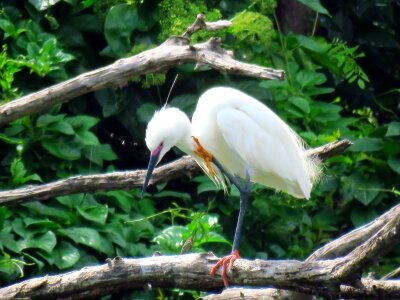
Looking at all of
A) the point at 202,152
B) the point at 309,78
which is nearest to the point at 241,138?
the point at 202,152

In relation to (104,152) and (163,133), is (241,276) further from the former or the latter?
(104,152)

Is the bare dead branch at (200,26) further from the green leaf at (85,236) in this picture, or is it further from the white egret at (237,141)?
the green leaf at (85,236)

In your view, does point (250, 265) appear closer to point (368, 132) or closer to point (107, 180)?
point (107, 180)

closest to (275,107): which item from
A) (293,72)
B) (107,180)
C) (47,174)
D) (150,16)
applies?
(293,72)

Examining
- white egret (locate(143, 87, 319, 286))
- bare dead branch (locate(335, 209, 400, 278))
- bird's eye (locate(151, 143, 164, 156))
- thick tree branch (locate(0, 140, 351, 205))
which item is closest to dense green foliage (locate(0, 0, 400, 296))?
white egret (locate(143, 87, 319, 286))

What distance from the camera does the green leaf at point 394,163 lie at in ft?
19.0

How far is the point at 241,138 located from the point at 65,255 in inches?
39.0

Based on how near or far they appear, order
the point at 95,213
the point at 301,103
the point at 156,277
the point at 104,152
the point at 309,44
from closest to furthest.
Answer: the point at 156,277 → the point at 95,213 → the point at 104,152 → the point at 301,103 → the point at 309,44

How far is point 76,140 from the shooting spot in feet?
17.2

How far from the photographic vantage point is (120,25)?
5441mm

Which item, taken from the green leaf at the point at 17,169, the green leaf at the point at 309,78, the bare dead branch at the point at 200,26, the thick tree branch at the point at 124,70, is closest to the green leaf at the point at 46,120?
the green leaf at the point at 17,169

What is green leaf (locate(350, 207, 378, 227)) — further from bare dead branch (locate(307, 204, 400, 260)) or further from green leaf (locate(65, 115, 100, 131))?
bare dead branch (locate(307, 204, 400, 260))

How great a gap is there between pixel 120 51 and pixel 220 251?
101cm

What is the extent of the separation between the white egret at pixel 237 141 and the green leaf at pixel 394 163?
46.2 inches
